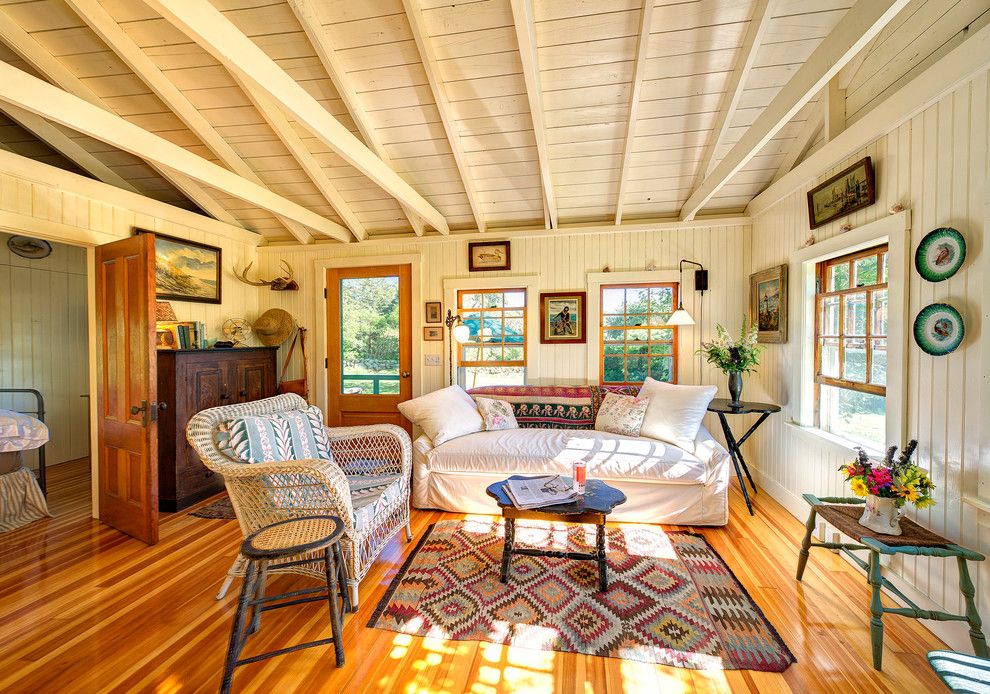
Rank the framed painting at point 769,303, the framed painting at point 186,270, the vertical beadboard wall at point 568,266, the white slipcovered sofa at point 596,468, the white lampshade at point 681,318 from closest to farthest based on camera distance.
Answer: the white slipcovered sofa at point 596,468
the framed painting at point 769,303
the framed painting at point 186,270
the white lampshade at point 681,318
the vertical beadboard wall at point 568,266

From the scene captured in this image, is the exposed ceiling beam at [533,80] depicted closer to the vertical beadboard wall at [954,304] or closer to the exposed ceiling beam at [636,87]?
the exposed ceiling beam at [636,87]

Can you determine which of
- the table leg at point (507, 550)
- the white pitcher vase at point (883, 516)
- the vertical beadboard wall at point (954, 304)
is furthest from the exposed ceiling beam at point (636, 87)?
the table leg at point (507, 550)

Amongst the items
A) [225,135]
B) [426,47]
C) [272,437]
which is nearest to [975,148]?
[426,47]

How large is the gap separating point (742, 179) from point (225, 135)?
4410mm

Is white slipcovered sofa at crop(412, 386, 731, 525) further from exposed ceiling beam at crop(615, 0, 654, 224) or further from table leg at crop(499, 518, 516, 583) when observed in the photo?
exposed ceiling beam at crop(615, 0, 654, 224)

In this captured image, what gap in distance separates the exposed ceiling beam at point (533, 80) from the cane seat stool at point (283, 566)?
2561 millimetres

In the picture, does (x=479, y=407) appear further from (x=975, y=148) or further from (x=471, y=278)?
(x=975, y=148)

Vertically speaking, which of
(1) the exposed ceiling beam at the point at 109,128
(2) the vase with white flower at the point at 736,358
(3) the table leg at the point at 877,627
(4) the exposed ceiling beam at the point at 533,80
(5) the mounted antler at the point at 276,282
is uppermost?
(4) the exposed ceiling beam at the point at 533,80

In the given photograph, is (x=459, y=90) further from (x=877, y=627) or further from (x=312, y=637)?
(x=877, y=627)

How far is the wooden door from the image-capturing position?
→ 4680mm

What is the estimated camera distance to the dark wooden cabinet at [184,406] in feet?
11.1

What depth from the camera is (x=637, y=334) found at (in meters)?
4.29

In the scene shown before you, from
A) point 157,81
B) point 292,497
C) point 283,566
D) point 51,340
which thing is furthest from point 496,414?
point 51,340

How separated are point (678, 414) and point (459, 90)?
2938mm
